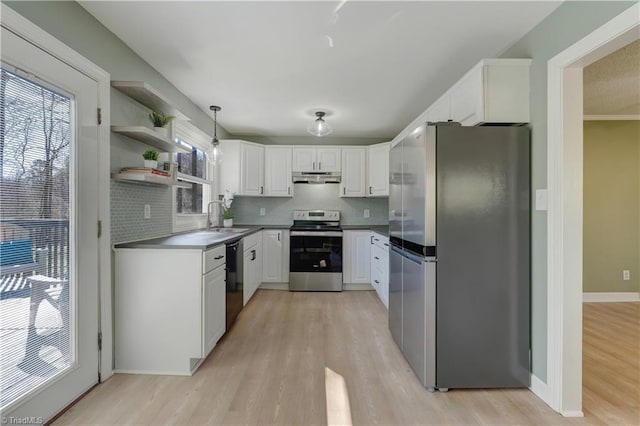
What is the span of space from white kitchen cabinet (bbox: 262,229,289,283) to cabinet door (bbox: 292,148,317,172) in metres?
1.03

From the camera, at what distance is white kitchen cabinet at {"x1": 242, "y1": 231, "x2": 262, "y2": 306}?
3.20m

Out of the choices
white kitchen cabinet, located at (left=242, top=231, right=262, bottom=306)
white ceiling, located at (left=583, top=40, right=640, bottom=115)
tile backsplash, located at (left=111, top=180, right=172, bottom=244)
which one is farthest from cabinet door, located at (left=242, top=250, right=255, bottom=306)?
white ceiling, located at (left=583, top=40, right=640, bottom=115)

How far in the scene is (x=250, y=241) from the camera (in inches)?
138

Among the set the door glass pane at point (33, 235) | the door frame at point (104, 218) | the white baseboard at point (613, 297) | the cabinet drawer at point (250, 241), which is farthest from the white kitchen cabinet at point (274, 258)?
the white baseboard at point (613, 297)

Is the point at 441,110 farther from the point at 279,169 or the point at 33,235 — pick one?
the point at 33,235

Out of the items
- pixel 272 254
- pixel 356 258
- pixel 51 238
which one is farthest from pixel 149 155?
pixel 356 258

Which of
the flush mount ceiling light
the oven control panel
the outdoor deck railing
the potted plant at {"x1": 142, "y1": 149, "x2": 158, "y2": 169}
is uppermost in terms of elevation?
the flush mount ceiling light

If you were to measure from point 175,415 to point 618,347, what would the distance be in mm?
3438

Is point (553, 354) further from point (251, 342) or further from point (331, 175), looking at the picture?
point (331, 175)

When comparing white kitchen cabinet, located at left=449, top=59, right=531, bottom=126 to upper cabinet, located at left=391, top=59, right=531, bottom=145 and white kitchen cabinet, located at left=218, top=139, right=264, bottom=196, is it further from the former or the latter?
white kitchen cabinet, located at left=218, top=139, right=264, bottom=196

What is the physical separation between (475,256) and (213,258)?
185 cm

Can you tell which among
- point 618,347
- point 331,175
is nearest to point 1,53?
point 331,175

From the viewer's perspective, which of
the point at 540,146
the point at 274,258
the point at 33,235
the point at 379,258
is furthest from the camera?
the point at 274,258

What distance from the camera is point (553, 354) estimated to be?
1656 millimetres
